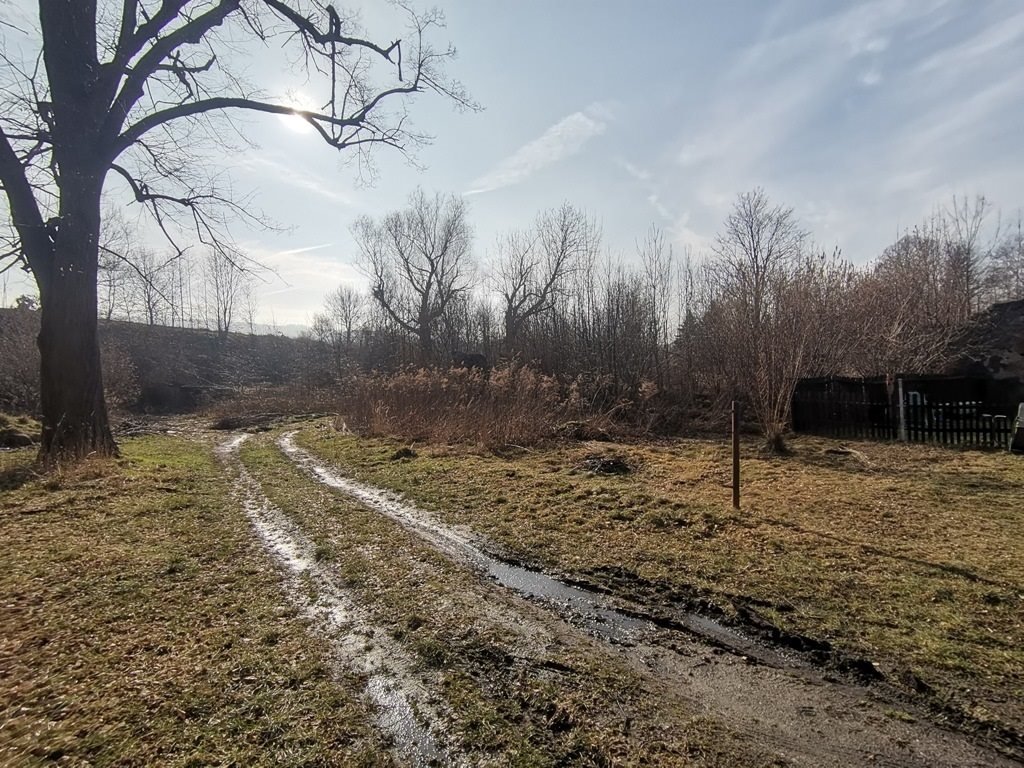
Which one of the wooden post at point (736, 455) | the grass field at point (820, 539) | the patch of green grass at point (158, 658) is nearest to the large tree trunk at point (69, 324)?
the patch of green grass at point (158, 658)

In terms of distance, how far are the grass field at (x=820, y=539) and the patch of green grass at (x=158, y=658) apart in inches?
98.3

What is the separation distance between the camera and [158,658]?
3.14m

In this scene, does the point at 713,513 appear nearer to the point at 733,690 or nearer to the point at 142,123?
the point at 733,690

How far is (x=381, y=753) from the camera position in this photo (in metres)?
2.33

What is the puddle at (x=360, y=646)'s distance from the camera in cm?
242

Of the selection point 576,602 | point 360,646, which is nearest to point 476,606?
point 576,602

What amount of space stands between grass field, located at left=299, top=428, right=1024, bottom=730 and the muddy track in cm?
29

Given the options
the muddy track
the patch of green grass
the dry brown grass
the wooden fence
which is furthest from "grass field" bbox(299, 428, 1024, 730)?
the dry brown grass

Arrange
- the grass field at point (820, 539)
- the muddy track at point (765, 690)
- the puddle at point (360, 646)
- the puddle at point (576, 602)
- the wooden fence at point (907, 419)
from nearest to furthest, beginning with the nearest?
the muddy track at point (765, 690) < the puddle at point (360, 646) < the grass field at point (820, 539) < the puddle at point (576, 602) < the wooden fence at point (907, 419)

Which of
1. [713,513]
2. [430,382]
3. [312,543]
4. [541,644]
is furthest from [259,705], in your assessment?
[430,382]

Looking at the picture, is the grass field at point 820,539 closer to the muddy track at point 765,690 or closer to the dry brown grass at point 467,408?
the muddy track at point 765,690

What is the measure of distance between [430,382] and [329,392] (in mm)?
20692

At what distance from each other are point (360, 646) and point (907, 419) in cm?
1356

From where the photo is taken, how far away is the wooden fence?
10.5 m
